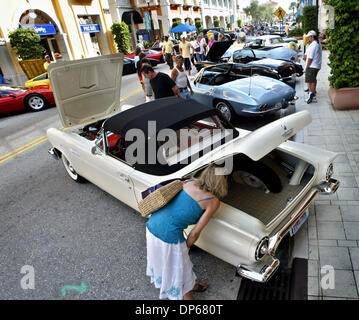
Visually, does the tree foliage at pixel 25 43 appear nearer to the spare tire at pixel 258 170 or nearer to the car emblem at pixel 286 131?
the spare tire at pixel 258 170

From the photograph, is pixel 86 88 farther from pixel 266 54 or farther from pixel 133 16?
pixel 133 16

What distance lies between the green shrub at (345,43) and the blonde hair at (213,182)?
236 inches

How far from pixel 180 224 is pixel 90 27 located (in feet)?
92.5

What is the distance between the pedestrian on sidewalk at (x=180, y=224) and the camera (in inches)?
89.4

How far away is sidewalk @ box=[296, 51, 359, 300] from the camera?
105 inches

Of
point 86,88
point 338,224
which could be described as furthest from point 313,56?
point 86,88

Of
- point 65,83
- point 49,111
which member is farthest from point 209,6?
point 65,83

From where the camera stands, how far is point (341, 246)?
3.05 meters

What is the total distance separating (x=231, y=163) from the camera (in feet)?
8.46

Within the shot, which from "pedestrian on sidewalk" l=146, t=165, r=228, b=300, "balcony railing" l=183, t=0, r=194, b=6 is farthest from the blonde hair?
"balcony railing" l=183, t=0, r=194, b=6

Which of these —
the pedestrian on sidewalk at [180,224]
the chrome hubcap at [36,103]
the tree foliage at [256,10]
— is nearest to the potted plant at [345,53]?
the pedestrian on sidewalk at [180,224]

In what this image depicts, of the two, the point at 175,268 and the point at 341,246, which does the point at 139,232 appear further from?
the point at 341,246

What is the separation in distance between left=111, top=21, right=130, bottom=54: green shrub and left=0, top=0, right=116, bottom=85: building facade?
3.93 ft
